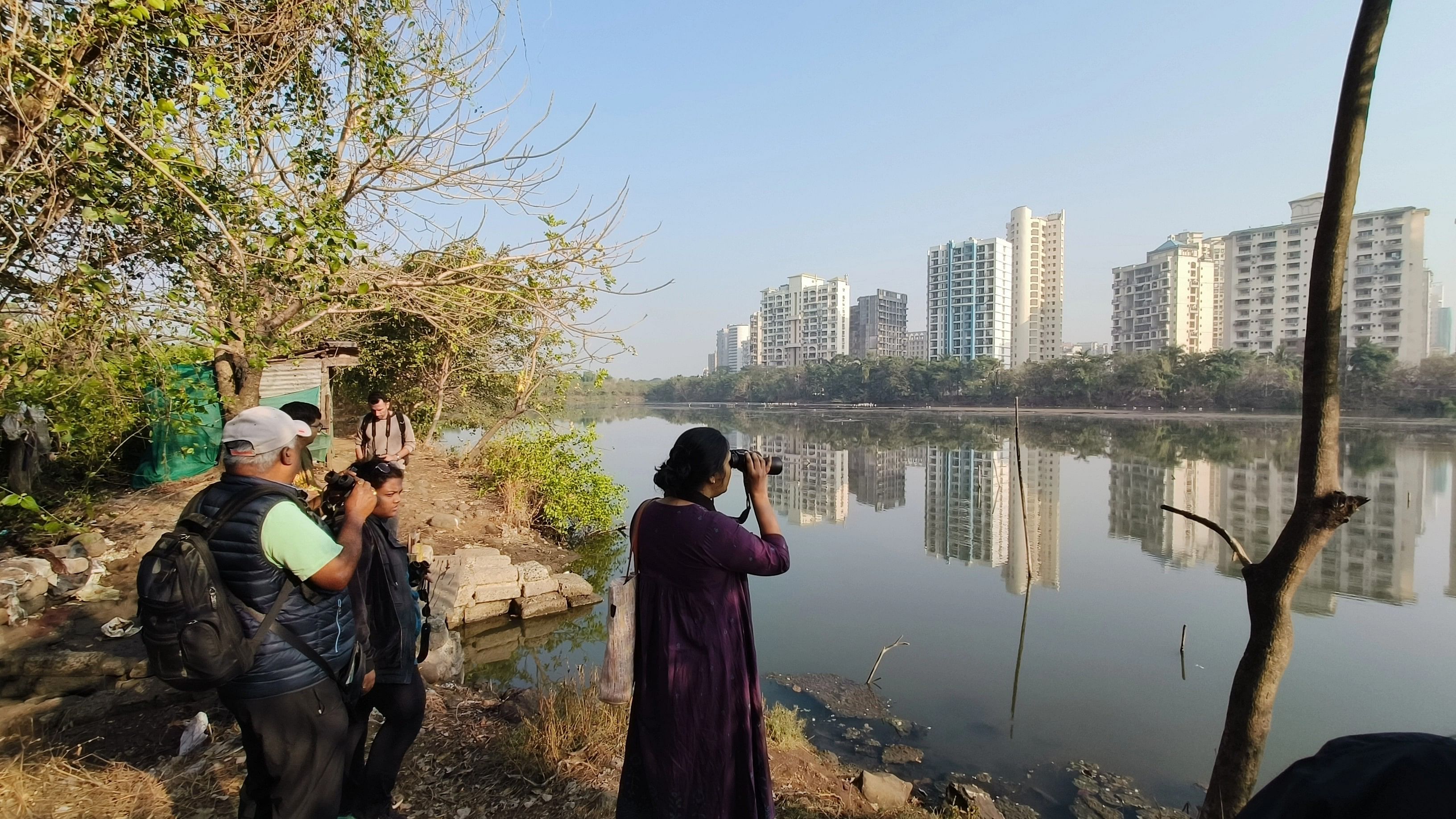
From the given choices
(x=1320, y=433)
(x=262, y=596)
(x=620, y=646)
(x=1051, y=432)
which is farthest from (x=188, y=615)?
(x=1051, y=432)

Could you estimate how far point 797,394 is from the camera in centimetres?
5728

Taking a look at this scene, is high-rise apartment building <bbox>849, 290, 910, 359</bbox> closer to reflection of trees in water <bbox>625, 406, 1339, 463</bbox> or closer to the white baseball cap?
reflection of trees in water <bbox>625, 406, 1339, 463</bbox>

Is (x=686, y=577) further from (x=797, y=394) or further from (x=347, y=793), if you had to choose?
(x=797, y=394)

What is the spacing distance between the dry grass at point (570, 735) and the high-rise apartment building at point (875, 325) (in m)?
78.6

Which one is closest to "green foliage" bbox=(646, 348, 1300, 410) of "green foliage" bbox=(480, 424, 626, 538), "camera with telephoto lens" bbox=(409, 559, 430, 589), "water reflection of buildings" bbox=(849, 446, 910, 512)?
"water reflection of buildings" bbox=(849, 446, 910, 512)

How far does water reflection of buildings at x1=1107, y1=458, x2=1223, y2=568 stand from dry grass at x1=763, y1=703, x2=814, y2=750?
8064 millimetres

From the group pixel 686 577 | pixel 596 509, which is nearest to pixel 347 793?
pixel 686 577

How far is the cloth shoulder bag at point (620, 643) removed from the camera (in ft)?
6.08

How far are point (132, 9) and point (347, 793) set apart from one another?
2.81 metres

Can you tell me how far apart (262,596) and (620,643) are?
868 millimetres

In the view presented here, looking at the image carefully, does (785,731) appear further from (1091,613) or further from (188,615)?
(1091,613)

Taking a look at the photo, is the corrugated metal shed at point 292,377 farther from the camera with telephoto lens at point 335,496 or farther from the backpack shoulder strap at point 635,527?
the backpack shoulder strap at point 635,527

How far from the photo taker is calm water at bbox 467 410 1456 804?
18.0 ft

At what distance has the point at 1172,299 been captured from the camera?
57.1 meters
